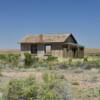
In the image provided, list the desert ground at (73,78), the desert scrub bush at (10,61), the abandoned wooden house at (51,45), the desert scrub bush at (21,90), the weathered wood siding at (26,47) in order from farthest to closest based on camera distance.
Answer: the weathered wood siding at (26,47), the abandoned wooden house at (51,45), the desert scrub bush at (10,61), the desert ground at (73,78), the desert scrub bush at (21,90)

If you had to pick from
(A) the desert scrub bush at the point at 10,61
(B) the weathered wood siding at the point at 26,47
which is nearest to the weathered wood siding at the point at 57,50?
(B) the weathered wood siding at the point at 26,47

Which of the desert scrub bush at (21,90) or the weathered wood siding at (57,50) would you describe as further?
the weathered wood siding at (57,50)

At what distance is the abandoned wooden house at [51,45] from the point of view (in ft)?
166

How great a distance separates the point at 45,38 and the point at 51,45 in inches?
78.9

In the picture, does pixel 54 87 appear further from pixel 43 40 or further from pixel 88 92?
pixel 43 40

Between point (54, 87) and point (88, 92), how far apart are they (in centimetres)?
424

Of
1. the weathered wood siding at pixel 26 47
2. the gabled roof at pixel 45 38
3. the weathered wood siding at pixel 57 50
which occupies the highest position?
the gabled roof at pixel 45 38

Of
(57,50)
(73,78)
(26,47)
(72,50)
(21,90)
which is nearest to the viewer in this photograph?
(21,90)

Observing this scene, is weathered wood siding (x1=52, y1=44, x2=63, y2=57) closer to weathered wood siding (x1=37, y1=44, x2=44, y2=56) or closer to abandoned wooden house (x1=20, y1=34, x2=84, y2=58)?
abandoned wooden house (x1=20, y1=34, x2=84, y2=58)

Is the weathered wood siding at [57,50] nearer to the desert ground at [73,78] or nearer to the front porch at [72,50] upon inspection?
the front porch at [72,50]

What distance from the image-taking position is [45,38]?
52344 millimetres

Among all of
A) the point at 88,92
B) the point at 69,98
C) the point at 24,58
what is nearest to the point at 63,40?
the point at 24,58

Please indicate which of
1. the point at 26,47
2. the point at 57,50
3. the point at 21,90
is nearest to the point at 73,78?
the point at 21,90

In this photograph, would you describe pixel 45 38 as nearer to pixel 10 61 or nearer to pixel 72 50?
pixel 72 50
